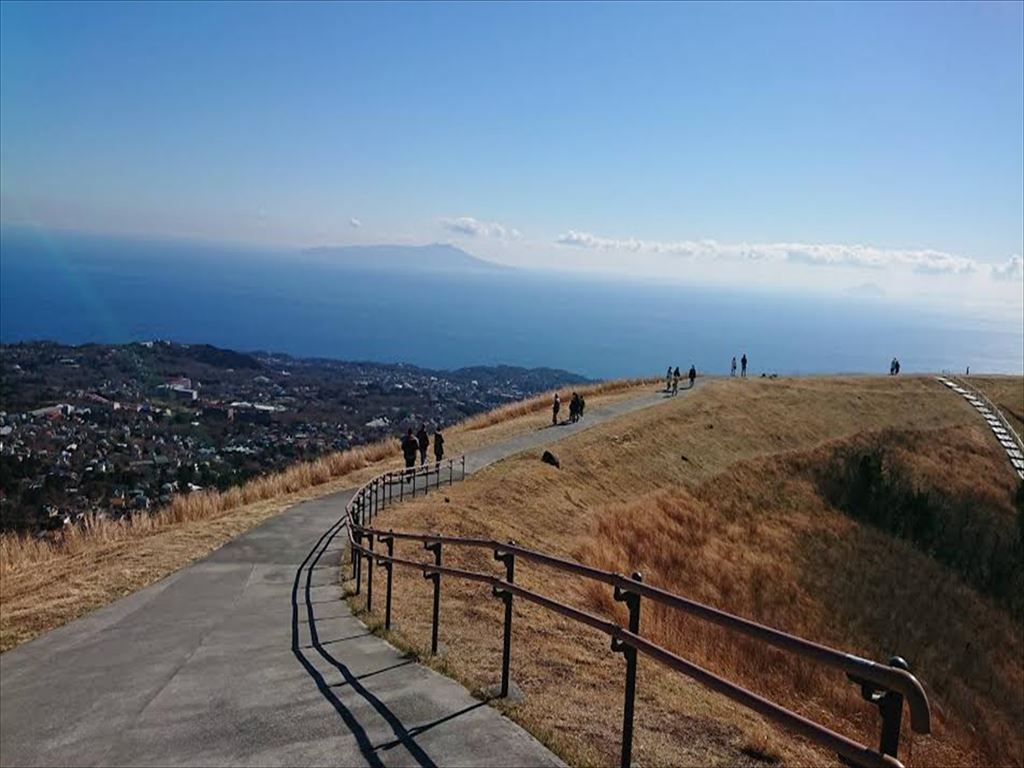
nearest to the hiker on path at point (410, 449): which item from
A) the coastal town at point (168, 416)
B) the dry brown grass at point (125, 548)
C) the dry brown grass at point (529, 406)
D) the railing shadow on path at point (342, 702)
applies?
the dry brown grass at point (125, 548)

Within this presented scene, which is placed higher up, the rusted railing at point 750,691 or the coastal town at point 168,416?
the rusted railing at point 750,691

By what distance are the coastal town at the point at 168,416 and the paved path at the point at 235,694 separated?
32.8 feet

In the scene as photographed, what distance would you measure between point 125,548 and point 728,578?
14.0m

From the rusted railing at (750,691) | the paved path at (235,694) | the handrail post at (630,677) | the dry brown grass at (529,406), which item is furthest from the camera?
the dry brown grass at (529,406)

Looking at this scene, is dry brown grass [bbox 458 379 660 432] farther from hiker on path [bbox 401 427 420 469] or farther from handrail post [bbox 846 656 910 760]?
handrail post [bbox 846 656 910 760]

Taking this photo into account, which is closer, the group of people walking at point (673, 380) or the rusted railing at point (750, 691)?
the rusted railing at point (750, 691)

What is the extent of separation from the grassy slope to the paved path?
1.86 ft

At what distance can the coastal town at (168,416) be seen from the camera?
93.8ft

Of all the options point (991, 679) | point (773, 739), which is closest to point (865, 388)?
point (991, 679)

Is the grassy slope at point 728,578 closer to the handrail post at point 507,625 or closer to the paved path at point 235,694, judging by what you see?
the handrail post at point 507,625

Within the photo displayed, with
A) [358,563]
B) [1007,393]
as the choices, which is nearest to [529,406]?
[358,563]

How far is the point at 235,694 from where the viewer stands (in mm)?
6734

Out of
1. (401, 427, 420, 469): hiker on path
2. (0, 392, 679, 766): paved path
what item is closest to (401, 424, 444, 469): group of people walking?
(401, 427, 420, 469): hiker on path

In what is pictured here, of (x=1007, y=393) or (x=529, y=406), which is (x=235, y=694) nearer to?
(x=529, y=406)
